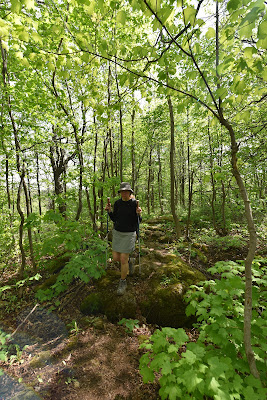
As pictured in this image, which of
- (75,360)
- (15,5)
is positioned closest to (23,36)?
(15,5)

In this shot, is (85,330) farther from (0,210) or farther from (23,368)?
(0,210)

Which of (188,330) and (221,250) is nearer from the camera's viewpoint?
(188,330)

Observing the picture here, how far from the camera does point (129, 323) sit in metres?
3.71

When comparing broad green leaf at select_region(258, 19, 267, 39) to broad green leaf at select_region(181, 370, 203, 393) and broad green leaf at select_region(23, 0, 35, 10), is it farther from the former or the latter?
broad green leaf at select_region(181, 370, 203, 393)

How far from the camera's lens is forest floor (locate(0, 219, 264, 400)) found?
2570mm

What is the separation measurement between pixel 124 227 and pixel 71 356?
2.56 m

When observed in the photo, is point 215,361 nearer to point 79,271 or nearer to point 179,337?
point 179,337

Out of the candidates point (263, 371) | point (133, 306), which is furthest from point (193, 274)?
point (263, 371)

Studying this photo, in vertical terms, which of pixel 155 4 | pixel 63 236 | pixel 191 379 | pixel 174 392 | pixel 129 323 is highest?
pixel 155 4

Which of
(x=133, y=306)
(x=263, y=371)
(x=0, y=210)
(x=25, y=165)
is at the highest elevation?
(x=25, y=165)

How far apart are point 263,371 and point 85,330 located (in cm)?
297

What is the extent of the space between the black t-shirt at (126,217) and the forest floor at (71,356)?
1.98 metres

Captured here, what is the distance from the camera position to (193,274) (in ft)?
15.4

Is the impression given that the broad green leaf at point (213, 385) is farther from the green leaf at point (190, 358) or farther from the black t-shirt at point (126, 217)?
the black t-shirt at point (126, 217)
